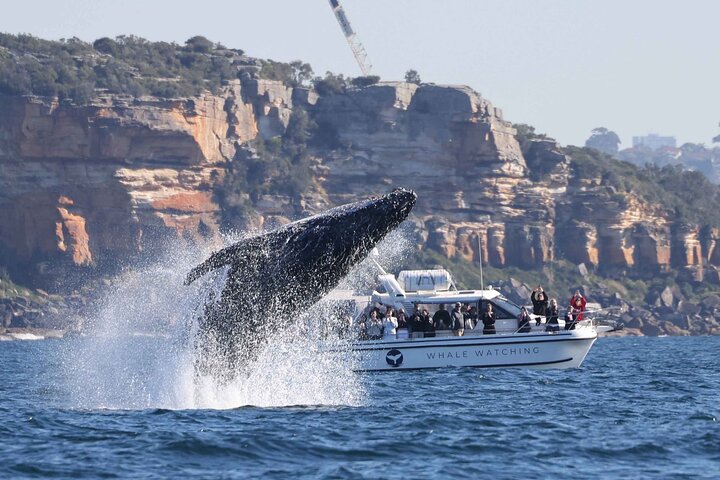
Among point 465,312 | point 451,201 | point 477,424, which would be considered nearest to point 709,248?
point 451,201

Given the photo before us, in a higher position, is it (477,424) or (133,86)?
(133,86)

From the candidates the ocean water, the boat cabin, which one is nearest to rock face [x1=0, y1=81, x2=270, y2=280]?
the boat cabin

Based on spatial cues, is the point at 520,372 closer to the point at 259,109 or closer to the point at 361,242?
the point at 361,242

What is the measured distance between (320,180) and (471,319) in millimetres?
98376

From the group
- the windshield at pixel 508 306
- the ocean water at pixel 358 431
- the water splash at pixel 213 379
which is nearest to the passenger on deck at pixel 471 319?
the windshield at pixel 508 306

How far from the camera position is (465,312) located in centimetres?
4556

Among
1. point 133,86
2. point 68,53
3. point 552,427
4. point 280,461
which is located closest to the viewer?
point 280,461

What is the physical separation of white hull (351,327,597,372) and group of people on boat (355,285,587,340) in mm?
530

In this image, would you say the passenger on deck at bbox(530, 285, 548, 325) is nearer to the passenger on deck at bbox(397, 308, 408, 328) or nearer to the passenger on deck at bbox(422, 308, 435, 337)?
the passenger on deck at bbox(422, 308, 435, 337)

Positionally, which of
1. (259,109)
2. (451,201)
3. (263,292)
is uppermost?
(259,109)

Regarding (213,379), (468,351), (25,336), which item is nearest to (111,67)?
(25,336)

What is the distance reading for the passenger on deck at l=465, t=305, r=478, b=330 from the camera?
45.2 metres

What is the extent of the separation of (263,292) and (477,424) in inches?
202

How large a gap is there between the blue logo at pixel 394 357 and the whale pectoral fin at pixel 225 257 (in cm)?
2095
